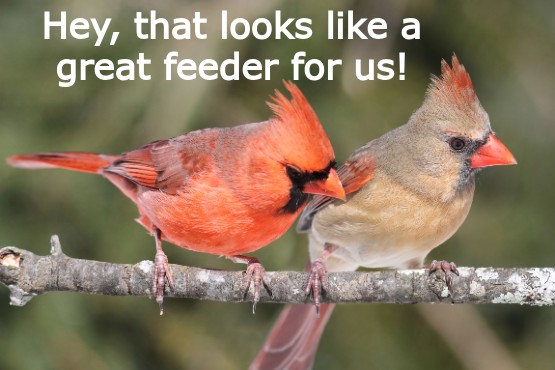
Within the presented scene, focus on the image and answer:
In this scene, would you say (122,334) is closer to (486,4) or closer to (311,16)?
(311,16)

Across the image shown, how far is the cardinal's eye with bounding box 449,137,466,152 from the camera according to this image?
2.48m

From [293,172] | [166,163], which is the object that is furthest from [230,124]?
[293,172]

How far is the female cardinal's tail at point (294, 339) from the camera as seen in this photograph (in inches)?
118

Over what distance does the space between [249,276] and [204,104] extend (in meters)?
1.13

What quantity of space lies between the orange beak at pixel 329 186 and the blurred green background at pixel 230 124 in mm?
711

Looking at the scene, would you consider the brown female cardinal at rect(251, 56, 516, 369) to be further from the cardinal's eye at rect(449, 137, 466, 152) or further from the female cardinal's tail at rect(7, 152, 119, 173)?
the female cardinal's tail at rect(7, 152, 119, 173)

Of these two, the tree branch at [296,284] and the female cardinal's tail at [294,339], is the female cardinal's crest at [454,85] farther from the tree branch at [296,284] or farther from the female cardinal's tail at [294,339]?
the female cardinal's tail at [294,339]

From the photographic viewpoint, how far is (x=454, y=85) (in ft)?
7.73

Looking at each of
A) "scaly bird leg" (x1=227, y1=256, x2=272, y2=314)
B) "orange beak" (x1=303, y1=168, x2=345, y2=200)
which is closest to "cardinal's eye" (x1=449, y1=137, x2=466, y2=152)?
"orange beak" (x1=303, y1=168, x2=345, y2=200)

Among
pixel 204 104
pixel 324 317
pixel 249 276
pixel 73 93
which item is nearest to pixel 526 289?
pixel 249 276

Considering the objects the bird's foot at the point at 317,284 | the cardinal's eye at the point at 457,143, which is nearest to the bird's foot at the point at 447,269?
the bird's foot at the point at 317,284

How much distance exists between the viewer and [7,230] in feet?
10.4

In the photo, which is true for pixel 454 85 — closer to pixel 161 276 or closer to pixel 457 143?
pixel 457 143

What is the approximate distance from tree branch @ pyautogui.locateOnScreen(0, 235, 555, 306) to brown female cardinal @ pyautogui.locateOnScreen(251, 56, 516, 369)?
2.8 inches
